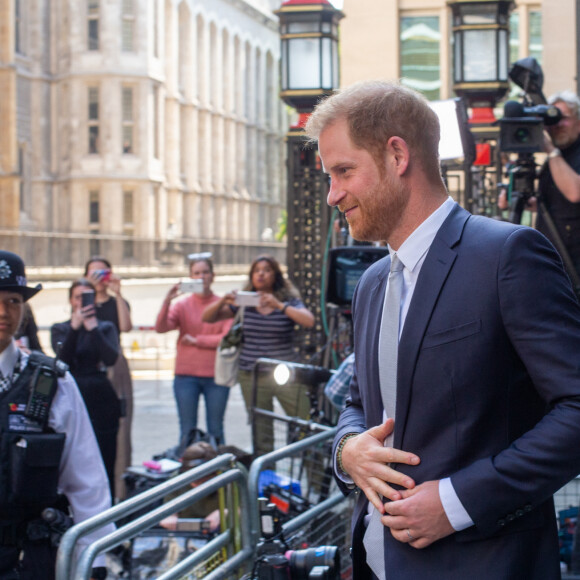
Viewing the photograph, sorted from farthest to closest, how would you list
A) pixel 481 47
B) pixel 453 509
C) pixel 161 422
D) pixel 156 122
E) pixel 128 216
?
pixel 156 122 → pixel 128 216 → pixel 161 422 → pixel 481 47 → pixel 453 509

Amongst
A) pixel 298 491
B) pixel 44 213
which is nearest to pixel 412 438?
pixel 298 491

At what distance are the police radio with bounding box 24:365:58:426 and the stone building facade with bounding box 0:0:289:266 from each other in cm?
2973

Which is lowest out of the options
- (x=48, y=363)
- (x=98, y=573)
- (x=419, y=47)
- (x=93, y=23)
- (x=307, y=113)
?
(x=98, y=573)

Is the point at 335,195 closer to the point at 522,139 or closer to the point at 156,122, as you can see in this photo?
the point at 522,139

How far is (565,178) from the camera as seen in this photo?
477 cm

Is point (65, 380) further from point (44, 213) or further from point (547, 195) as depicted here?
point (44, 213)

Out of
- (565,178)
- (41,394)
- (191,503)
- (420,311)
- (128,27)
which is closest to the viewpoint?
(420,311)

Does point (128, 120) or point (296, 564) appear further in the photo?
point (128, 120)

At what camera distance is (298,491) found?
591 cm

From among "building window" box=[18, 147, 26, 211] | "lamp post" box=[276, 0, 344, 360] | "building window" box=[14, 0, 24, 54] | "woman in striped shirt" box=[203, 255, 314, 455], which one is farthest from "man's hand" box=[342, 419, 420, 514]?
"building window" box=[14, 0, 24, 54]

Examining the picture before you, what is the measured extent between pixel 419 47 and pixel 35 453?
18.8 metres

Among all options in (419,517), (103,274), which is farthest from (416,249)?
(103,274)

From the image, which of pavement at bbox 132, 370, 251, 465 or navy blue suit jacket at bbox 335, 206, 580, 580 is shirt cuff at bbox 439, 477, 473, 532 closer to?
navy blue suit jacket at bbox 335, 206, 580, 580

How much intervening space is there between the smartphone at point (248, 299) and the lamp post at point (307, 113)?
1901 millimetres
